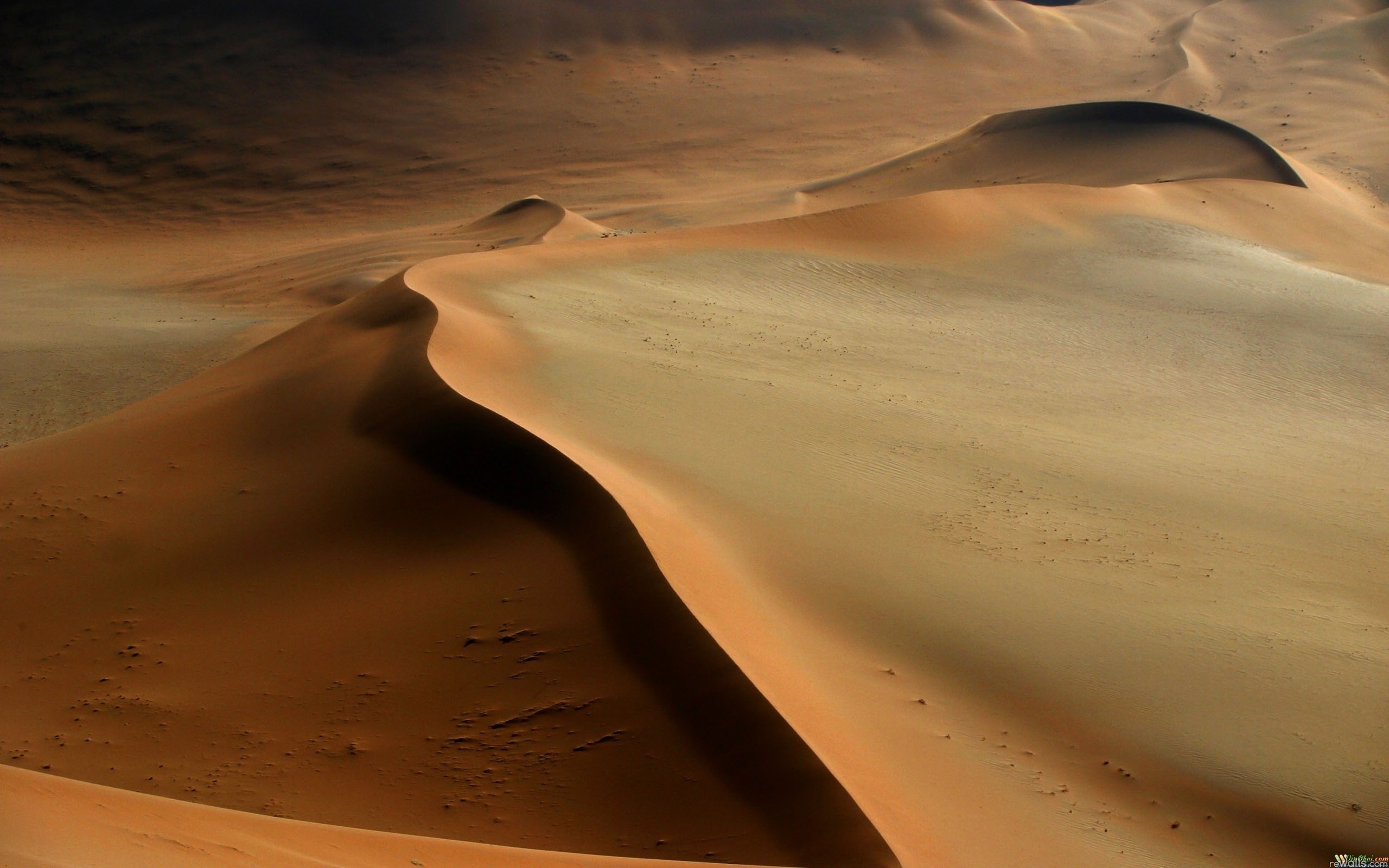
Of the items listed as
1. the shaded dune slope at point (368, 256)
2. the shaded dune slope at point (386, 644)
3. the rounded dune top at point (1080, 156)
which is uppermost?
the rounded dune top at point (1080, 156)

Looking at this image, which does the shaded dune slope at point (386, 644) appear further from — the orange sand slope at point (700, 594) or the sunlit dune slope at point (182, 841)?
the sunlit dune slope at point (182, 841)

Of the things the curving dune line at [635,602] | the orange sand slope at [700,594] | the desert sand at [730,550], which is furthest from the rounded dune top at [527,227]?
the curving dune line at [635,602]

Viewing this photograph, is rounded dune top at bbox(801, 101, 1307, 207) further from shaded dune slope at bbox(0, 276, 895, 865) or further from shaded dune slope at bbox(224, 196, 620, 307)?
shaded dune slope at bbox(0, 276, 895, 865)

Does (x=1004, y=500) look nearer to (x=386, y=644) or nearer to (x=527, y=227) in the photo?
(x=386, y=644)

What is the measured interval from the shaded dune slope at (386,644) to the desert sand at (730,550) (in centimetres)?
2

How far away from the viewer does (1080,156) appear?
62.5 ft

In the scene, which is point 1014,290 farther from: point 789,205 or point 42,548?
point 42,548

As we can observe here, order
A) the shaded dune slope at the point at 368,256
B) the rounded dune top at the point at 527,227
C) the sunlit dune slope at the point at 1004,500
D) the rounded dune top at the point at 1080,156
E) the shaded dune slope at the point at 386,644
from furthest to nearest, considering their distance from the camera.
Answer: the rounded dune top at the point at 1080,156, the rounded dune top at the point at 527,227, the shaded dune slope at the point at 368,256, the sunlit dune slope at the point at 1004,500, the shaded dune slope at the point at 386,644

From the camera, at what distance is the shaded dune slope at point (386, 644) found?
13.1 ft

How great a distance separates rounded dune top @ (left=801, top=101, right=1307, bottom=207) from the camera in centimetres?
1795

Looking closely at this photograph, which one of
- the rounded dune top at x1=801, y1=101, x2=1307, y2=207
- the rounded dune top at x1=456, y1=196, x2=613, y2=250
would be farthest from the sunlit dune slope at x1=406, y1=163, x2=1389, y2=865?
the rounded dune top at x1=801, y1=101, x2=1307, y2=207

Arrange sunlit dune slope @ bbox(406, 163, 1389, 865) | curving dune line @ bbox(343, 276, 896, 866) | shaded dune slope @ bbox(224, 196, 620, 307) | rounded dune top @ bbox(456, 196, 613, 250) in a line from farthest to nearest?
rounded dune top @ bbox(456, 196, 613, 250) < shaded dune slope @ bbox(224, 196, 620, 307) < sunlit dune slope @ bbox(406, 163, 1389, 865) < curving dune line @ bbox(343, 276, 896, 866)

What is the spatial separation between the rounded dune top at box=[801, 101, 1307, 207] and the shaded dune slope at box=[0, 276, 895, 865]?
12648mm

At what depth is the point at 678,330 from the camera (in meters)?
9.00
